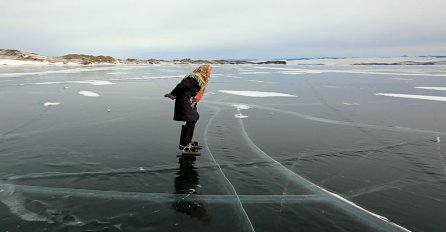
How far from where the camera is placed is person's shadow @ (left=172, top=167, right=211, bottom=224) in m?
3.62

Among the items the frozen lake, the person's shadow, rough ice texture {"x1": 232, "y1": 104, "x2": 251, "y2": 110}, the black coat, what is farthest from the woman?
rough ice texture {"x1": 232, "y1": 104, "x2": 251, "y2": 110}

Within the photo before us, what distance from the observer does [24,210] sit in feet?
11.8

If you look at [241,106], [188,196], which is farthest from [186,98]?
[241,106]

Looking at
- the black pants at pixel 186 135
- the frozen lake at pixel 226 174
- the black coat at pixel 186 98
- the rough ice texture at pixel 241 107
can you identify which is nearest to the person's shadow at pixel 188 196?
the frozen lake at pixel 226 174

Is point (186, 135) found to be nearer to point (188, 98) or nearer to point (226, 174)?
point (188, 98)

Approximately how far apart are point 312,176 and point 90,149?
3.67 m

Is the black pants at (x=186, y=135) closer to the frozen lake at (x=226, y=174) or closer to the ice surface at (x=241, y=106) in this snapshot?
the frozen lake at (x=226, y=174)

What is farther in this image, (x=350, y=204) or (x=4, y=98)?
(x=4, y=98)

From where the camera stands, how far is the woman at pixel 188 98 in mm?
5770

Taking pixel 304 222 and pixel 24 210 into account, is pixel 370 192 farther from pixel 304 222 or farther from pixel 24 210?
pixel 24 210

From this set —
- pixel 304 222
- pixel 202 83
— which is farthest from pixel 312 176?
pixel 202 83

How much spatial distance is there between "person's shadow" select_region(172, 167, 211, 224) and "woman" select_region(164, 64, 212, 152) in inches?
33.6

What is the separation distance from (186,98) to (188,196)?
2.18 m

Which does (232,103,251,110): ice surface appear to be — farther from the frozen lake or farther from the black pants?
the black pants
